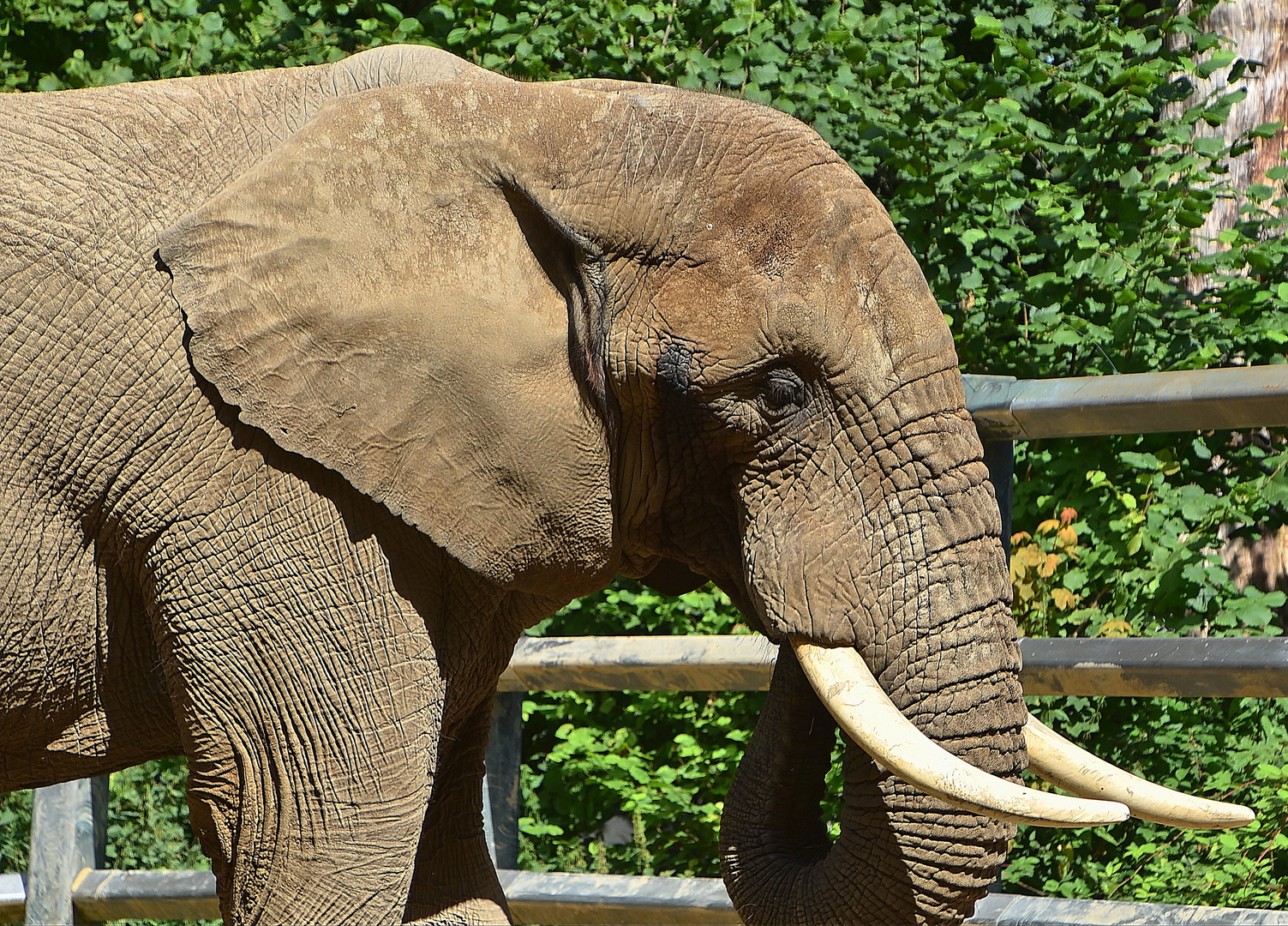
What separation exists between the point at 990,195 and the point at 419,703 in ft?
11.5

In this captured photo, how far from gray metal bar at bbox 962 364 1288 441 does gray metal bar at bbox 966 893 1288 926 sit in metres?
0.95

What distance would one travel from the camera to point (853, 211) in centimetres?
260

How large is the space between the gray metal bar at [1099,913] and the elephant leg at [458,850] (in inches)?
40.4

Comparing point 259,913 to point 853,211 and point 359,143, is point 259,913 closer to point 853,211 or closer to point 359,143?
point 359,143

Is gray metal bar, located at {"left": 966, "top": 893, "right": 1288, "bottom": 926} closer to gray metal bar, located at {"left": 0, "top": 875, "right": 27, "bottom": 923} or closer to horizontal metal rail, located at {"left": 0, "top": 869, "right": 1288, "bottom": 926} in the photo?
horizontal metal rail, located at {"left": 0, "top": 869, "right": 1288, "bottom": 926}

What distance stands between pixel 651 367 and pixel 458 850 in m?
1.27

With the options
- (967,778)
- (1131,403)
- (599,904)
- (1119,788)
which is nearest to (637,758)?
(599,904)

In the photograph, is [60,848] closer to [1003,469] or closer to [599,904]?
[599,904]

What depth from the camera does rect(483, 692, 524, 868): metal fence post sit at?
13.2 feet

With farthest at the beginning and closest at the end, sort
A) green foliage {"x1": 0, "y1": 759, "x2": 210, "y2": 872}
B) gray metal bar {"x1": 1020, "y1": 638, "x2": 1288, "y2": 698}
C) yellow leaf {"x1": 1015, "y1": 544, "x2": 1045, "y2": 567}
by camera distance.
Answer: green foliage {"x1": 0, "y1": 759, "x2": 210, "y2": 872}, yellow leaf {"x1": 1015, "y1": 544, "x2": 1045, "y2": 567}, gray metal bar {"x1": 1020, "y1": 638, "x2": 1288, "y2": 698}

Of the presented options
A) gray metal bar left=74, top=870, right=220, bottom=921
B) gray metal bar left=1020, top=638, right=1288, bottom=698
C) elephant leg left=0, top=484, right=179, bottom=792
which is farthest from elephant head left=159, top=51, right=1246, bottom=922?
gray metal bar left=74, top=870, right=220, bottom=921

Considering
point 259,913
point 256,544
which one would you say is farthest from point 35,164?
point 259,913

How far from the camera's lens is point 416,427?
256 centimetres

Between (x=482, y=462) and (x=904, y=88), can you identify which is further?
(x=904, y=88)
